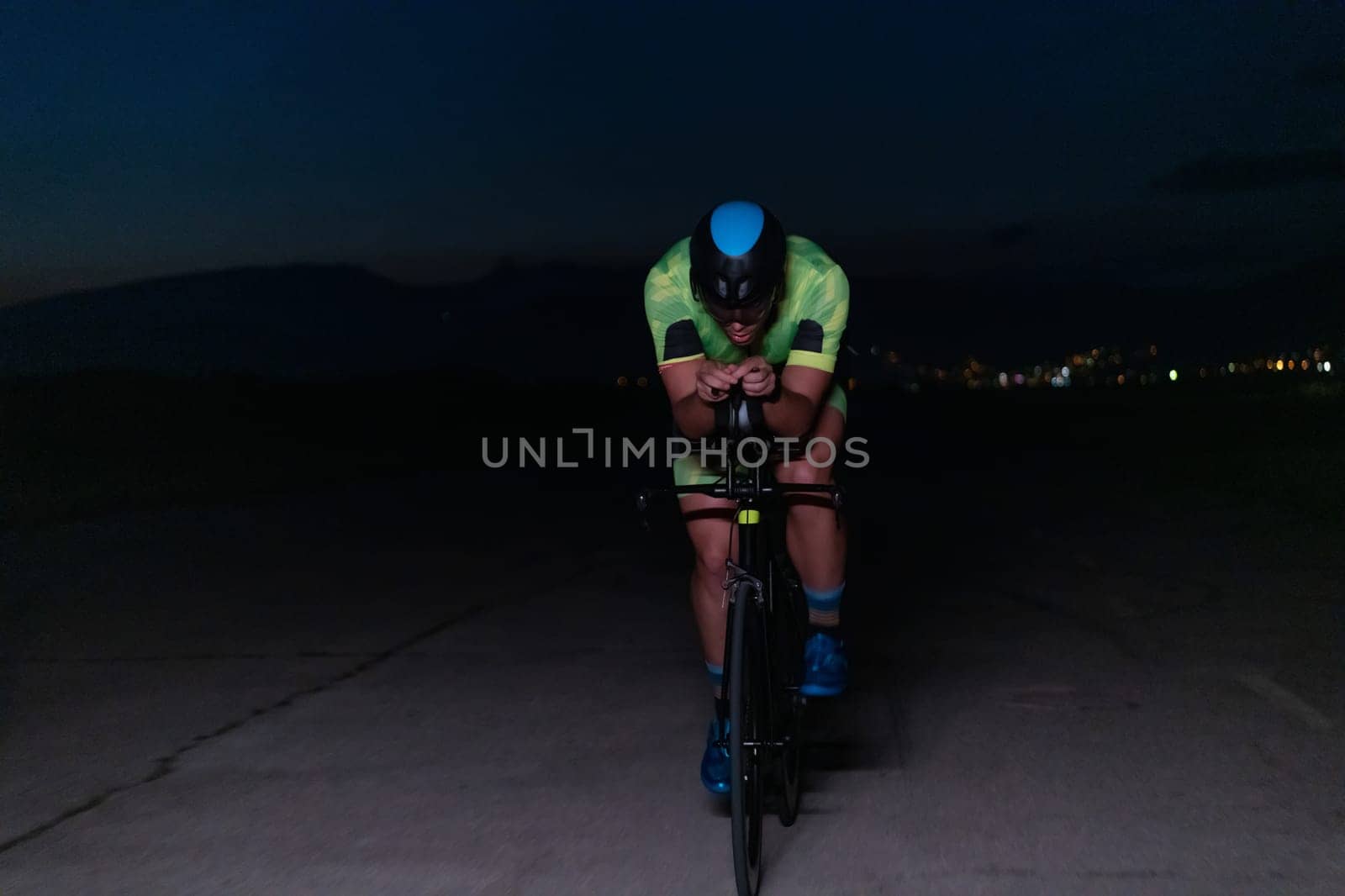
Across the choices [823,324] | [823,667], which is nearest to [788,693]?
[823,667]

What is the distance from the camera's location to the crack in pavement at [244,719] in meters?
5.41

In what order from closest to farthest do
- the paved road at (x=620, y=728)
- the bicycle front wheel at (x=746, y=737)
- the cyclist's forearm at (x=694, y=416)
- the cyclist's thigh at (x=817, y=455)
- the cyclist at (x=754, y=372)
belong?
1. the bicycle front wheel at (x=746, y=737)
2. the cyclist at (x=754, y=372)
3. the cyclist's forearm at (x=694, y=416)
4. the paved road at (x=620, y=728)
5. the cyclist's thigh at (x=817, y=455)

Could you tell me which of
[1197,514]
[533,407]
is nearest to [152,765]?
[1197,514]

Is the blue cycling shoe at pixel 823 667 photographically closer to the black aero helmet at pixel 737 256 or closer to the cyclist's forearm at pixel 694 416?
the cyclist's forearm at pixel 694 416

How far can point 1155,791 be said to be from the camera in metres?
5.59

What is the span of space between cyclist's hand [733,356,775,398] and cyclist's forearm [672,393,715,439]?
0.21m

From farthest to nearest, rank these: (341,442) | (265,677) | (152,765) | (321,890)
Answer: (341,442)
(265,677)
(152,765)
(321,890)

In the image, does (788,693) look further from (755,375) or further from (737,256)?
(737,256)

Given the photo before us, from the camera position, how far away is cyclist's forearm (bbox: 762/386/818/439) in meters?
4.66

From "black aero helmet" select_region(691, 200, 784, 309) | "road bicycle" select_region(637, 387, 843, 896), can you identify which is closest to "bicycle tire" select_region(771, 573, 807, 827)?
"road bicycle" select_region(637, 387, 843, 896)

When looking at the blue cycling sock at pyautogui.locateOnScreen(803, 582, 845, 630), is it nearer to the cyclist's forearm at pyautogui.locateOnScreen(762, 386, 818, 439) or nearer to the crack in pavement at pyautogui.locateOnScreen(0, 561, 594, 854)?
the cyclist's forearm at pyautogui.locateOnScreen(762, 386, 818, 439)

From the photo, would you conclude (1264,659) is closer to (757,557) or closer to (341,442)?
(757,557)

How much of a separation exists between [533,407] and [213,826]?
6828 cm

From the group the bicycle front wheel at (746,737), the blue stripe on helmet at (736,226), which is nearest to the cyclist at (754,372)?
the blue stripe on helmet at (736,226)
